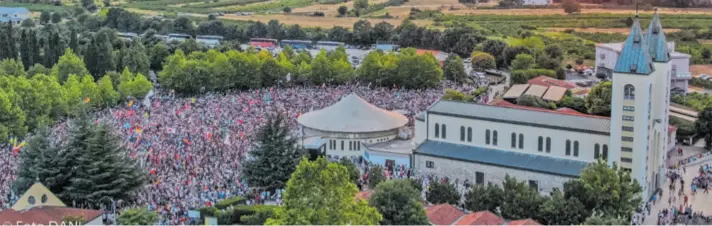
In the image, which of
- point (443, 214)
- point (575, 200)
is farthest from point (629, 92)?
point (443, 214)

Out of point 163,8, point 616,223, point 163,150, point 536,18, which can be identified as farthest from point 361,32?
point 616,223

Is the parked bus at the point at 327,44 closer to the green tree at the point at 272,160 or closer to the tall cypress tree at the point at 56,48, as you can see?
the tall cypress tree at the point at 56,48

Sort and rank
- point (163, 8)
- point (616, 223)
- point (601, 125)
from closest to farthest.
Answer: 1. point (616, 223)
2. point (601, 125)
3. point (163, 8)

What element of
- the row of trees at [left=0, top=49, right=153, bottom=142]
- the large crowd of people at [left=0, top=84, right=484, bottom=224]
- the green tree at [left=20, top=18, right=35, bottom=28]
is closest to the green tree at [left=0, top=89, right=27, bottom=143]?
the row of trees at [left=0, top=49, right=153, bottom=142]

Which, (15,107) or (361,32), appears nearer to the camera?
(15,107)

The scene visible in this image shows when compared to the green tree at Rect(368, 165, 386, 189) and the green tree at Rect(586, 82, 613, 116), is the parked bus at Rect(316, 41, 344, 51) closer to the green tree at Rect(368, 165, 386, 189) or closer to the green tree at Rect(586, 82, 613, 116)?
the green tree at Rect(586, 82, 613, 116)

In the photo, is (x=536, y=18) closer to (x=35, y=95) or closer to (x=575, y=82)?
(x=575, y=82)

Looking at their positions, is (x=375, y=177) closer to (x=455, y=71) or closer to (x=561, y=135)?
(x=561, y=135)
